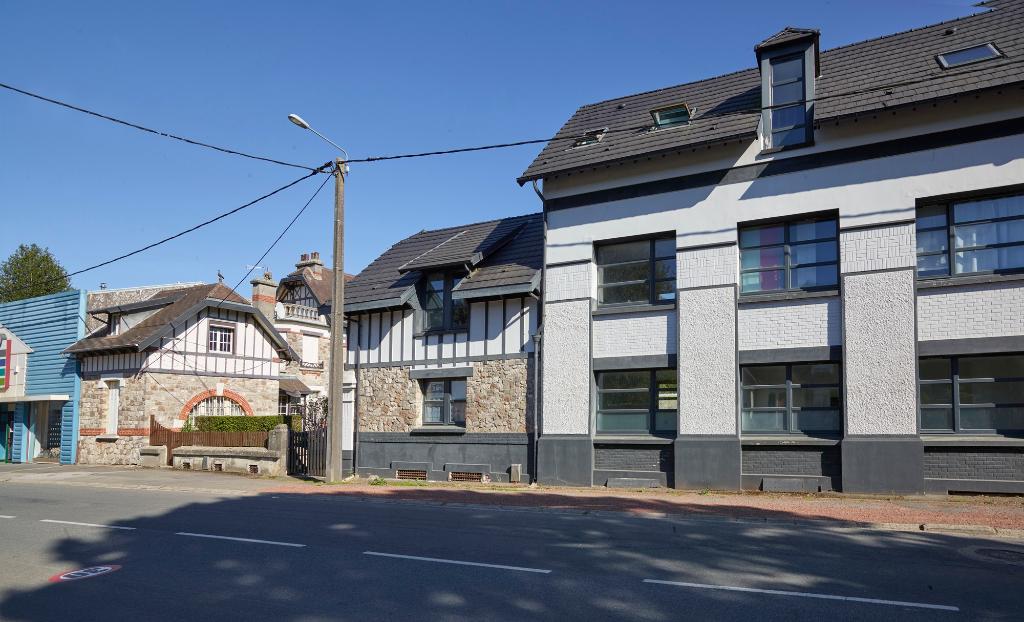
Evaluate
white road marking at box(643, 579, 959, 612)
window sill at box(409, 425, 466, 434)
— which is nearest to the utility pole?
window sill at box(409, 425, 466, 434)

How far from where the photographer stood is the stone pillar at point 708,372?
1652cm

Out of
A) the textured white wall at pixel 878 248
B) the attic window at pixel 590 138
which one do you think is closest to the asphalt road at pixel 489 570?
the textured white wall at pixel 878 248

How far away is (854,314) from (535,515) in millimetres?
7238

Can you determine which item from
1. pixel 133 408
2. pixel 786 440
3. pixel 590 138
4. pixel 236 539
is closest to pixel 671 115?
pixel 590 138

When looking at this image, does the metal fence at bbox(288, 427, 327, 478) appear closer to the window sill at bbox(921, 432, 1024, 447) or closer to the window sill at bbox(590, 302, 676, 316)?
the window sill at bbox(590, 302, 676, 316)

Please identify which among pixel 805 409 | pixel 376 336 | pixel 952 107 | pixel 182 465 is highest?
pixel 952 107

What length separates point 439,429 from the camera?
67.9ft

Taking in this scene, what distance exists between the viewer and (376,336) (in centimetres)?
2248

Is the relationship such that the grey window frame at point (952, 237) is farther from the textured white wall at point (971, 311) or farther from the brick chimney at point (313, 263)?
the brick chimney at point (313, 263)

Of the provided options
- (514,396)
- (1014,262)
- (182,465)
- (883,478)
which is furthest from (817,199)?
(182,465)

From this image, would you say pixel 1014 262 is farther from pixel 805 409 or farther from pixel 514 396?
pixel 514 396

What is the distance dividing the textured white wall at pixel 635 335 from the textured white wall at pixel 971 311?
4.92 meters

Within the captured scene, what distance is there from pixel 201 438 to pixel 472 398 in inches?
447

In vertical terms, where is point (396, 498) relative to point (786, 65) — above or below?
below
